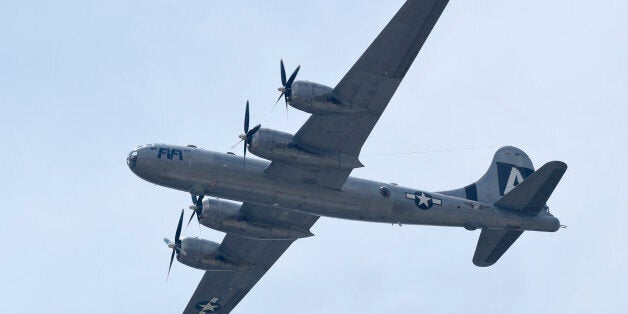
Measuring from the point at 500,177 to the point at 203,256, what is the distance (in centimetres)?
1823

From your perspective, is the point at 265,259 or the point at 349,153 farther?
the point at 265,259

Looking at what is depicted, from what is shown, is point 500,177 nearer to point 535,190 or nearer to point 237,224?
point 535,190

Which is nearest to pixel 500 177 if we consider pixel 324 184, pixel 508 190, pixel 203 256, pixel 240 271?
pixel 508 190

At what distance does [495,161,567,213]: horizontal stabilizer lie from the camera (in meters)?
54.0

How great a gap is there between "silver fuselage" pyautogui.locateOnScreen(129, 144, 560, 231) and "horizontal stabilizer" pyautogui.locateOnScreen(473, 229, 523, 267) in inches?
38.9

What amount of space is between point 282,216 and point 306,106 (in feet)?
30.6

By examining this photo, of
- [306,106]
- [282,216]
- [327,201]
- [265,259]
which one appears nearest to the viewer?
[306,106]

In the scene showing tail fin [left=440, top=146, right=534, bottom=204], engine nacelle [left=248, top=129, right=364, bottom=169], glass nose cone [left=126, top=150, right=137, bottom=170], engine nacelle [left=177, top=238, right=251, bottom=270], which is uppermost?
tail fin [left=440, top=146, right=534, bottom=204]

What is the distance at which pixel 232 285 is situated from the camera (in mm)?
62156

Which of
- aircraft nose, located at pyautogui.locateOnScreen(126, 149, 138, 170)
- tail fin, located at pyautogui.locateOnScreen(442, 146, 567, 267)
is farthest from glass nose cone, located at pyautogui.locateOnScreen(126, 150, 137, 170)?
tail fin, located at pyautogui.locateOnScreen(442, 146, 567, 267)

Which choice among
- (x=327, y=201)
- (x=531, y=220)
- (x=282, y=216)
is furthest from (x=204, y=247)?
(x=531, y=220)

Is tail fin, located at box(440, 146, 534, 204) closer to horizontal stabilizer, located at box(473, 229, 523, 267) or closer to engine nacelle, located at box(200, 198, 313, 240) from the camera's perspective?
horizontal stabilizer, located at box(473, 229, 523, 267)

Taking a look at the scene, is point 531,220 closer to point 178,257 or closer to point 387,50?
point 387,50

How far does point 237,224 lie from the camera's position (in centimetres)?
5569
